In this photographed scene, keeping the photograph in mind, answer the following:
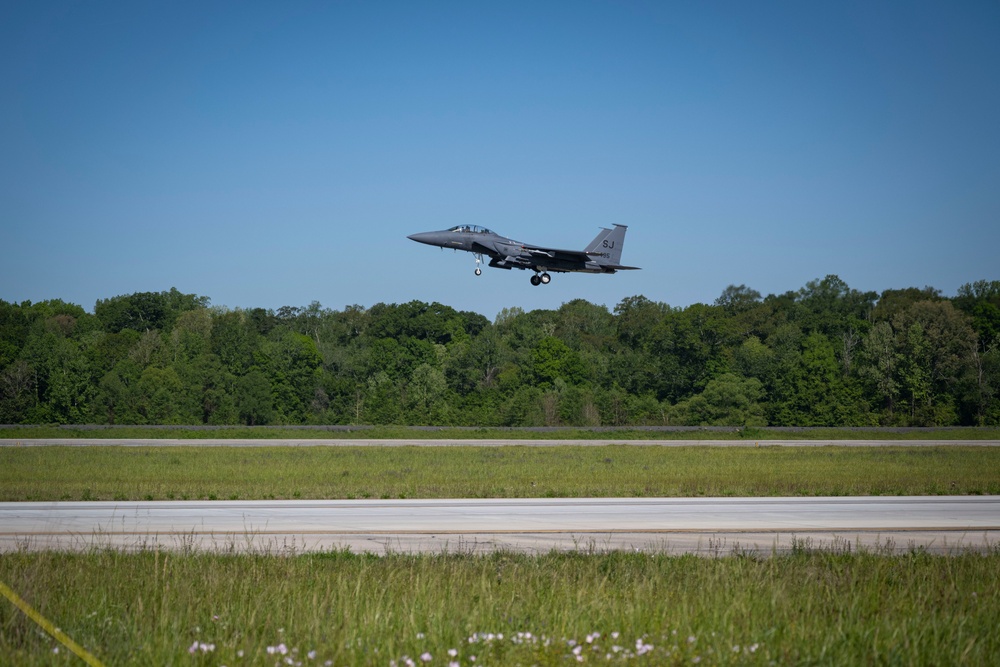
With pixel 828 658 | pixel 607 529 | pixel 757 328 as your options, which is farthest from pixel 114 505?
pixel 757 328

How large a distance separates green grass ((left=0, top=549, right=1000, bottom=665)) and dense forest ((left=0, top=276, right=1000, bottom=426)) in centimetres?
6716

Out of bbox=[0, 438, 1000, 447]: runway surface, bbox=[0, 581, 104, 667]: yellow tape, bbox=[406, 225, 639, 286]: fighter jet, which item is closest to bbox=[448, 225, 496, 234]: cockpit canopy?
bbox=[406, 225, 639, 286]: fighter jet

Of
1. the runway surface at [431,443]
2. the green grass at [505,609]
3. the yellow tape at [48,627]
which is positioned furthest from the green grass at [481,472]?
the yellow tape at [48,627]

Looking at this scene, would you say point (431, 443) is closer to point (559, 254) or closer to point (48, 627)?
point (559, 254)

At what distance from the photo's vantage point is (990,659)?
861 centimetres

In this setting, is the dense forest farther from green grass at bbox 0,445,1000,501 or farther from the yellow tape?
the yellow tape

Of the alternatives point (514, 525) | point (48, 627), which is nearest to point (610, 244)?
point (514, 525)

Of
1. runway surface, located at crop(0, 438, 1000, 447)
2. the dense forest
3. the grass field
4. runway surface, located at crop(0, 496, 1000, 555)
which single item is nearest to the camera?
the grass field

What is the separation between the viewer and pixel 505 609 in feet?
33.9

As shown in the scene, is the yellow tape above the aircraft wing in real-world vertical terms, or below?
below

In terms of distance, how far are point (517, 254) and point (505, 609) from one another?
→ 31.1m

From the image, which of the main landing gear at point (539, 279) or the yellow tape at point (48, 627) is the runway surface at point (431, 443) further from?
the yellow tape at point (48, 627)

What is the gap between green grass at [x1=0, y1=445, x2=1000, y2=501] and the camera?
93.9 ft

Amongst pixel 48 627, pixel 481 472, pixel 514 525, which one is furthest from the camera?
pixel 481 472
